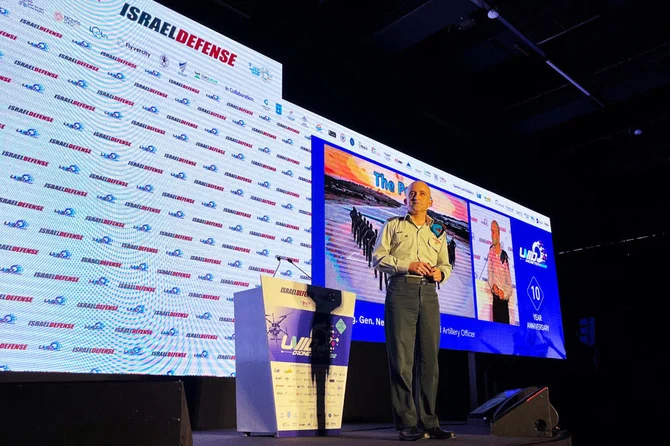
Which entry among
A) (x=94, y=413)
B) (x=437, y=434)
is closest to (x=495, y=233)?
(x=437, y=434)

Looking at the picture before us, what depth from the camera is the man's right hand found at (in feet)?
9.07

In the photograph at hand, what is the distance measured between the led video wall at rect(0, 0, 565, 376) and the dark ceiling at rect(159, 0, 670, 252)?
503 mm

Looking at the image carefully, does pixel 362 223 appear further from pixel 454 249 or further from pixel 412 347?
pixel 412 347

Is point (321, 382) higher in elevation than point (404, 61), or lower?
lower

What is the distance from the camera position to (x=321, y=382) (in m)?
2.85

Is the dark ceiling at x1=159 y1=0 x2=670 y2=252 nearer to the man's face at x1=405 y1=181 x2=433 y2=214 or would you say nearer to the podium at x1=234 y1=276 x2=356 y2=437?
the man's face at x1=405 y1=181 x2=433 y2=214

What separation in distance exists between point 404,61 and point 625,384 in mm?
5482

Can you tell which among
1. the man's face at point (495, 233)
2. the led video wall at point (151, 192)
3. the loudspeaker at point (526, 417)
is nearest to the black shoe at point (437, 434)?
the loudspeaker at point (526, 417)

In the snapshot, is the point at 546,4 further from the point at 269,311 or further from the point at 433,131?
the point at 269,311

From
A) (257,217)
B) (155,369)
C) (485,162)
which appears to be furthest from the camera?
(485,162)

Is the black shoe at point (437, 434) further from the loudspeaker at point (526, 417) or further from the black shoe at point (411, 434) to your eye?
the loudspeaker at point (526, 417)

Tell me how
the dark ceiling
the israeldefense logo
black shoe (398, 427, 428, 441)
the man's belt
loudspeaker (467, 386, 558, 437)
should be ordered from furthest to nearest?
the israeldefense logo → the dark ceiling → loudspeaker (467, 386, 558, 437) → the man's belt → black shoe (398, 427, 428, 441)

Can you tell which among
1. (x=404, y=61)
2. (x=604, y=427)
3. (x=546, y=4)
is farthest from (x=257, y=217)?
(x=604, y=427)

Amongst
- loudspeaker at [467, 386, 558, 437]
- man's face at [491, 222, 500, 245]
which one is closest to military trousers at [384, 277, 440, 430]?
loudspeaker at [467, 386, 558, 437]
